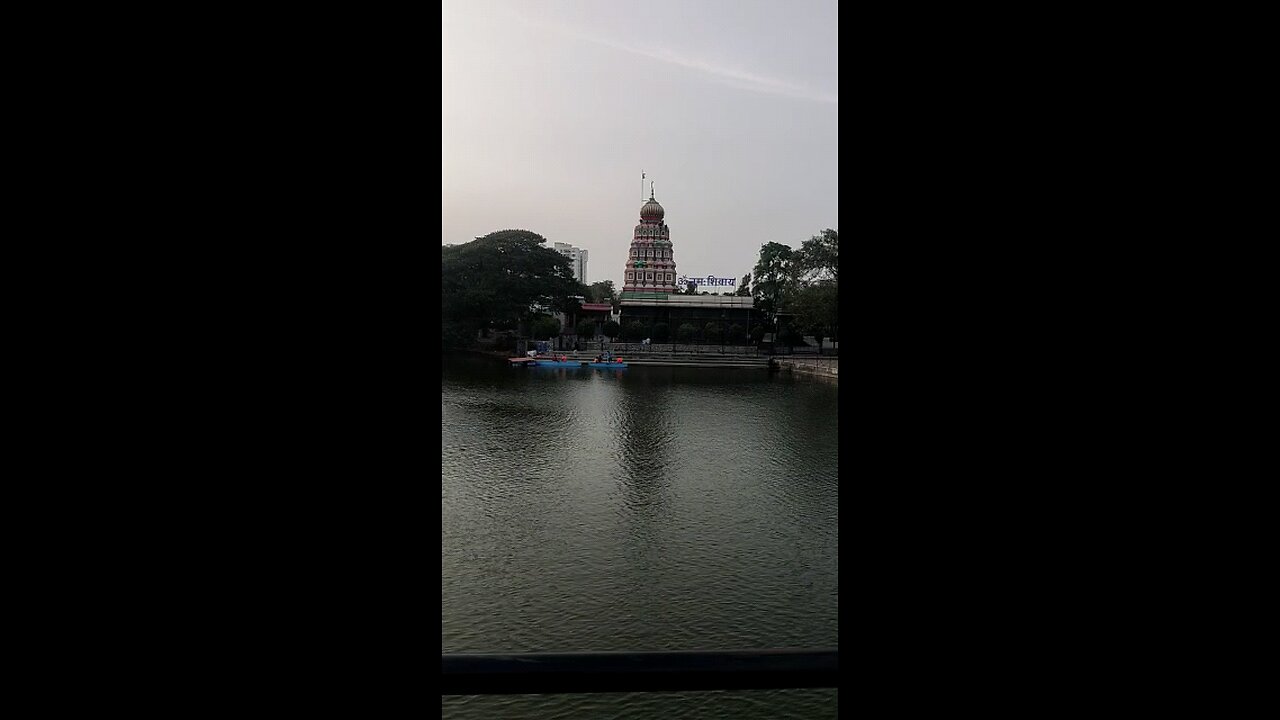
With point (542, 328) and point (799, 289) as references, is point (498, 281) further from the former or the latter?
point (799, 289)

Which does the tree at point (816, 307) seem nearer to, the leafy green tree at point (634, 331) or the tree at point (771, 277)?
the tree at point (771, 277)

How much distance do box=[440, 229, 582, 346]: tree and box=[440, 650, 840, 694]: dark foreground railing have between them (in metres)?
15.4

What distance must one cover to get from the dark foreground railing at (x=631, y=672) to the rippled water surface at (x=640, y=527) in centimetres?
195

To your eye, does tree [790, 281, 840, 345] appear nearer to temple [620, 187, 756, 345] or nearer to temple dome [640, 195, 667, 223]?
temple [620, 187, 756, 345]

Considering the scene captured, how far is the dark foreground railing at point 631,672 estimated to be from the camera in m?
0.51

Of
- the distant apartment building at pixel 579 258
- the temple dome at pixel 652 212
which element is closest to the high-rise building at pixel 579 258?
the distant apartment building at pixel 579 258

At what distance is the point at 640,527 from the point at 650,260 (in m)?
14.4

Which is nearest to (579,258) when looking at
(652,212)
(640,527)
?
(652,212)

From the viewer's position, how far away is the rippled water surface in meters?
4.86

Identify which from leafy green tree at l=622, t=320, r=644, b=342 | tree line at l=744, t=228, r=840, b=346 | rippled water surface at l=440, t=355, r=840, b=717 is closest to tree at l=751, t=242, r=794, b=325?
tree line at l=744, t=228, r=840, b=346

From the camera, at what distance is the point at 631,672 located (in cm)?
A: 52

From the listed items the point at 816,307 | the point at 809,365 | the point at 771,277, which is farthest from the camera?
the point at 771,277
